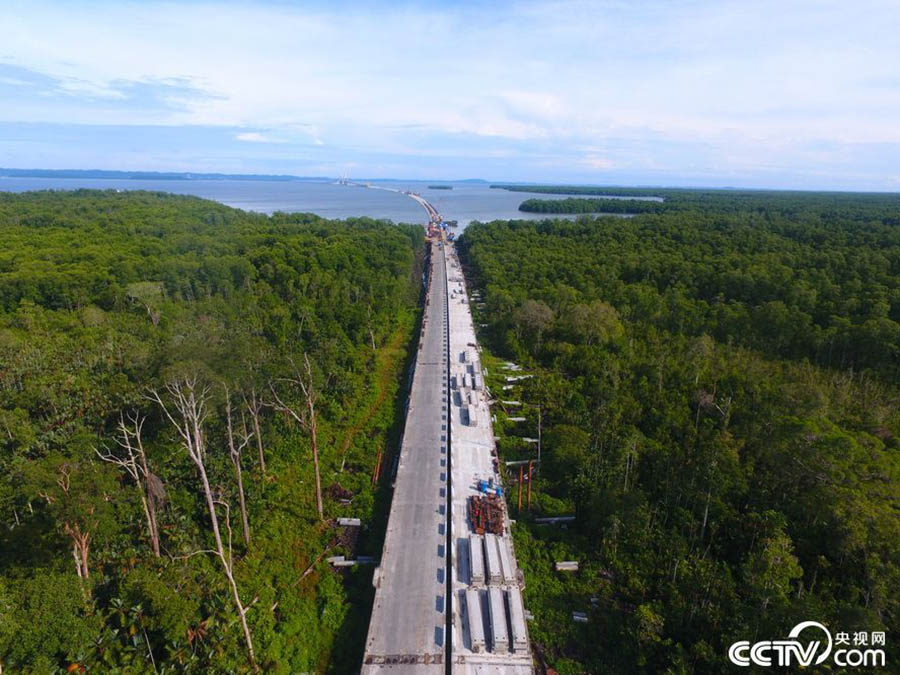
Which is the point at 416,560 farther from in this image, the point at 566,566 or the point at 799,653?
the point at 799,653

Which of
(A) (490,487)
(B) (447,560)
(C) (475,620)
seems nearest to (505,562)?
(B) (447,560)

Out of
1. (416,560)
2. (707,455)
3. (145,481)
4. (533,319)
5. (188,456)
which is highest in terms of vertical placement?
(533,319)

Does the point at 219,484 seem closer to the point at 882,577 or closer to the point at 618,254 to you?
the point at 882,577

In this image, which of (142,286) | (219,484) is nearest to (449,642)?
(219,484)

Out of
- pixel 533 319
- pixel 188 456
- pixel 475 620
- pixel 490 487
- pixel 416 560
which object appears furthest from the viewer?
pixel 533 319

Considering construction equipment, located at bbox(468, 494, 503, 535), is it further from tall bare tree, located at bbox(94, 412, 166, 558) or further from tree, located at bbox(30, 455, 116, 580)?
tree, located at bbox(30, 455, 116, 580)

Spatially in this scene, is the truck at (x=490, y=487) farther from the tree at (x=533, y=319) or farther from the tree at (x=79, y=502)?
the tree at (x=533, y=319)

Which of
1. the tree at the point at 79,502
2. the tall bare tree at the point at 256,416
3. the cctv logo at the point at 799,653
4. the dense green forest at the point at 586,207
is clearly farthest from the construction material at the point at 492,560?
the dense green forest at the point at 586,207
